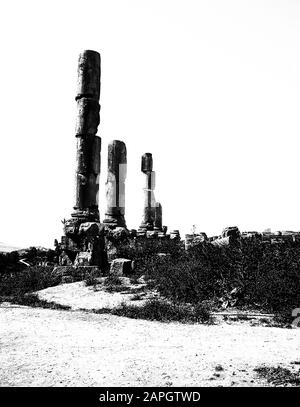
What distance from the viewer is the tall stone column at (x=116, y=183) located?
20219mm

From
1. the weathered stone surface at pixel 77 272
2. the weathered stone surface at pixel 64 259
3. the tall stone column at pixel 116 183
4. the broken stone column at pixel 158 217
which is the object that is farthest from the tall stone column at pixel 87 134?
the broken stone column at pixel 158 217

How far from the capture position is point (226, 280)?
29.9 ft

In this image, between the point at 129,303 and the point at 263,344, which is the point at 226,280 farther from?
the point at 263,344

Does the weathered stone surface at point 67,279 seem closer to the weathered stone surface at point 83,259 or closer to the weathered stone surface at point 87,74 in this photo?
the weathered stone surface at point 83,259

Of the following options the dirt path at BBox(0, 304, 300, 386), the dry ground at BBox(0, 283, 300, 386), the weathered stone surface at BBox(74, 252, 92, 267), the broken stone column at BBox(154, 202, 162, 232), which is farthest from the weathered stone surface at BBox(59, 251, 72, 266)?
the broken stone column at BBox(154, 202, 162, 232)

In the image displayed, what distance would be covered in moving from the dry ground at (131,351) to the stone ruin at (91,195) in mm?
6473

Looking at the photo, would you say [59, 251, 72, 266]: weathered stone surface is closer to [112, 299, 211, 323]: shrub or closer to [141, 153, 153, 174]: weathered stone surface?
[112, 299, 211, 323]: shrub

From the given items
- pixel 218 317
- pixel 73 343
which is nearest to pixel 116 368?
pixel 73 343

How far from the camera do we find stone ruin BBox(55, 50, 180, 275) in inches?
587

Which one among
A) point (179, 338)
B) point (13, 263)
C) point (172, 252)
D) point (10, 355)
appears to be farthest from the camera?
point (13, 263)

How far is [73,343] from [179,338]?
4.82 ft

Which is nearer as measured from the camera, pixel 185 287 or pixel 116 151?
pixel 185 287

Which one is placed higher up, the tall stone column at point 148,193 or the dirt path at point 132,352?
the tall stone column at point 148,193
